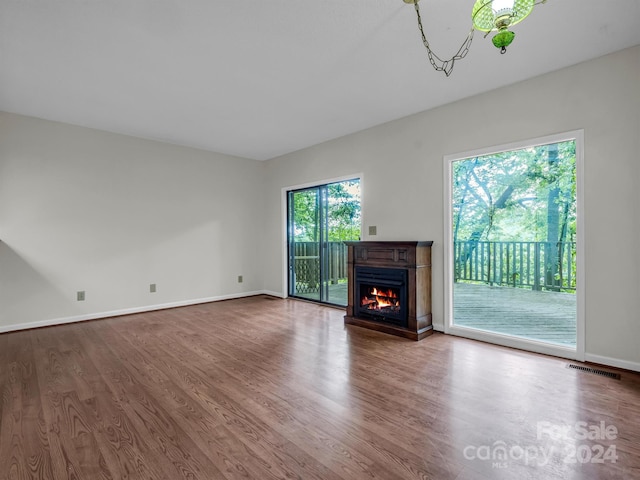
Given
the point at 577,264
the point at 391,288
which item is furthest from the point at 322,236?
the point at 577,264

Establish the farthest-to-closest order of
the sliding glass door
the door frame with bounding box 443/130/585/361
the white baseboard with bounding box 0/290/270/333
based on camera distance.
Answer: the sliding glass door → the white baseboard with bounding box 0/290/270/333 → the door frame with bounding box 443/130/585/361

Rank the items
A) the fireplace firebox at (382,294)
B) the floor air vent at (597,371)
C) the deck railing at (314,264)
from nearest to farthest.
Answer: the floor air vent at (597,371)
the fireplace firebox at (382,294)
the deck railing at (314,264)

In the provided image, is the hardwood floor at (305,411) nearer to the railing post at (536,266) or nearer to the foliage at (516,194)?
the railing post at (536,266)

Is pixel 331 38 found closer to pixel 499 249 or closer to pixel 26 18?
pixel 26 18

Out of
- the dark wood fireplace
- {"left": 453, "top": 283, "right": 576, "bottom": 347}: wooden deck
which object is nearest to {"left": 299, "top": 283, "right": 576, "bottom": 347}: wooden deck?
{"left": 453, "top": 283, "right": 576, "bottom": 347}: wooden deck

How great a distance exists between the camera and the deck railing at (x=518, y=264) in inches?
119

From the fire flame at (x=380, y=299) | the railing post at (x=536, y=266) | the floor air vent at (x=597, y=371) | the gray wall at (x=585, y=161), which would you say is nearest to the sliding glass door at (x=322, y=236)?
the gray wall at (x=585, y=161)

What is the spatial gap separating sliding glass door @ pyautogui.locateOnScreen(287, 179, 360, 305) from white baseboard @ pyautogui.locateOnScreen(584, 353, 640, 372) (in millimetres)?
2928

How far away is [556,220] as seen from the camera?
307 cm

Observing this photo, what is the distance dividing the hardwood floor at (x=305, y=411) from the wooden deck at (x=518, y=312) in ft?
0.91

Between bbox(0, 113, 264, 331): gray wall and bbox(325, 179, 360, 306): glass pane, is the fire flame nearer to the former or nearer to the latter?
bbox(325, 179, 360, 306): glass pane

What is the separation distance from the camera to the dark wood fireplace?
3.64 meters

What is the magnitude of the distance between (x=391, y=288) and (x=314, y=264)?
200cm

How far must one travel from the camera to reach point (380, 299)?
403 centimetres
